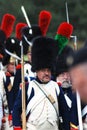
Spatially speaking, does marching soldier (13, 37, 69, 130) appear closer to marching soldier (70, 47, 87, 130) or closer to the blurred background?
marching soldier (70, 47, 87, 130)

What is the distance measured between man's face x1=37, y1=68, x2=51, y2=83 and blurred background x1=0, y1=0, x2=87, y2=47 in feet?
102

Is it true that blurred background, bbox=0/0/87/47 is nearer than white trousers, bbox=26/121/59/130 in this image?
No

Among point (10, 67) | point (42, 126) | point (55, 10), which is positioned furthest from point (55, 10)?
point (42, 126)

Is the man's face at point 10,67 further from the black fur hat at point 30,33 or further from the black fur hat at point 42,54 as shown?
the black fur hat at point 42,54

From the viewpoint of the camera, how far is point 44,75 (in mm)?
8953

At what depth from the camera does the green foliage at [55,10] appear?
137 feet

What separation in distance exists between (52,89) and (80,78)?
4736 millimetres

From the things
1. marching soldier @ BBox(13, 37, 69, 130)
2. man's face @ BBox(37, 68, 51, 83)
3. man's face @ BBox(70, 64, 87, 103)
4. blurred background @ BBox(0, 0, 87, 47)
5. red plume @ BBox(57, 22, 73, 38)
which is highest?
blurred background @ BBox(0, 0, 87, 47)

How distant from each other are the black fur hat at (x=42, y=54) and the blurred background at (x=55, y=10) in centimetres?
3056

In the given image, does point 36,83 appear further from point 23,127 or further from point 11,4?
point 11,4

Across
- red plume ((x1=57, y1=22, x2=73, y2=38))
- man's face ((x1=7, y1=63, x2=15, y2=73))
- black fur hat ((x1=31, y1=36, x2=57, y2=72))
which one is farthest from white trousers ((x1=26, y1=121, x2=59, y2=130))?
man's face ((x1=7, y1=63, x2=15, y2=73))

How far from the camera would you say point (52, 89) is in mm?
8898

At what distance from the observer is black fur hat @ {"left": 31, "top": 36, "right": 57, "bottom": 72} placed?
30.2 feet

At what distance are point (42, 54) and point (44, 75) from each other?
37cm
